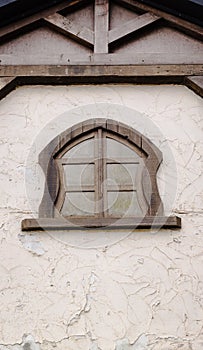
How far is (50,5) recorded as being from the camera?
552cm

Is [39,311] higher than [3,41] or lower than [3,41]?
lower

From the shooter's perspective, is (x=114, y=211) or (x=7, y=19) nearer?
(x=114, y=211)

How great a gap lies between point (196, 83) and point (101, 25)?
2.63 ft

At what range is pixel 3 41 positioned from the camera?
17.8ft

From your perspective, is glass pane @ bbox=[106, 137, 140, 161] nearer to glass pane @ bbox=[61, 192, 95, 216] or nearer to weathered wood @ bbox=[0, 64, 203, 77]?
glass pane @ bbox=[61, 192, 95, 216]

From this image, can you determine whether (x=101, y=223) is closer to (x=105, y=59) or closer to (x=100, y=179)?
(x=100, y=179)

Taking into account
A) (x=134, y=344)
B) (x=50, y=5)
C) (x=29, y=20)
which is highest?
(x=50, y=5)

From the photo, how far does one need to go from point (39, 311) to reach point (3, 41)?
199 centimetres

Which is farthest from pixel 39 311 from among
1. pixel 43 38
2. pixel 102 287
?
Result: pixel 43 38

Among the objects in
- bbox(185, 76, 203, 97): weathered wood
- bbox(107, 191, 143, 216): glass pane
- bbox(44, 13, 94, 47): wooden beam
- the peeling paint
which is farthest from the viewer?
bbox(44, 13, 94, 47): wooden beam

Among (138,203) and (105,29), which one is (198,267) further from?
(105,29)

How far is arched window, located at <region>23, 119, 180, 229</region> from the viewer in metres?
4.86

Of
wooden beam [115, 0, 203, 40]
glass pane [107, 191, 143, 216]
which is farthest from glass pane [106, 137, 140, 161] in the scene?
wooden beam [115, 0, 203, 40]

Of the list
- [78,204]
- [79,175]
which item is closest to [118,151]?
[79,175]
